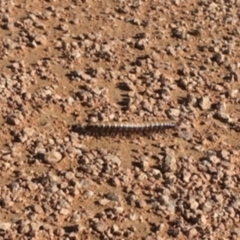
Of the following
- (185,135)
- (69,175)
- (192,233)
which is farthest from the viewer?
(185,135)

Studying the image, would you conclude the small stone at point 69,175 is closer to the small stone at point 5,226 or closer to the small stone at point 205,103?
the small stone at point 5,226

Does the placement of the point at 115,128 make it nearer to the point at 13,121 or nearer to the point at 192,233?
the point at 13,121

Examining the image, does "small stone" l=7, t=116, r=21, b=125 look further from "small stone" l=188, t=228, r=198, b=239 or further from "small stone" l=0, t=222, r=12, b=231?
"small stone" l=188, t=228, r=198, b=239

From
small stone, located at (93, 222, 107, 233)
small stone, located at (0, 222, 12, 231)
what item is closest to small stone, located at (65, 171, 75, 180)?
small stone, located at (93, 222, 107, 233)

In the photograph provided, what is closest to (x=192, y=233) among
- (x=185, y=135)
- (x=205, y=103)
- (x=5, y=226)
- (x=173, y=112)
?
(x=185, y=135)

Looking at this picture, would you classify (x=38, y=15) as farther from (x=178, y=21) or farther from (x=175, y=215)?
(x=175, y=215)

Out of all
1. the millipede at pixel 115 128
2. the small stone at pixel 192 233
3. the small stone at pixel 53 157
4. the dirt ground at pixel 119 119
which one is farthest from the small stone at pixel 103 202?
the millipede at pixel 115 128
